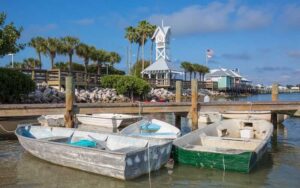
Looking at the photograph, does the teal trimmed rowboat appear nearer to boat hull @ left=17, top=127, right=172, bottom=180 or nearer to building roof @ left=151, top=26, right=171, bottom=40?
boat hull @ left=17, top=127, right=172, bottom=180

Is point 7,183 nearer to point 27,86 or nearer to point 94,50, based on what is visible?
point 27,86

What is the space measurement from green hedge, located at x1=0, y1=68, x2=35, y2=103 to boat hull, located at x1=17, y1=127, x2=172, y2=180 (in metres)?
16.2

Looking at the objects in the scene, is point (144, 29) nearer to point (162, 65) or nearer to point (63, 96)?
point (162, 65)

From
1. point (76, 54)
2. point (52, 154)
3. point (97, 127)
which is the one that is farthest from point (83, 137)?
point (76, 54)

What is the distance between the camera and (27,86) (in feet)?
95.6

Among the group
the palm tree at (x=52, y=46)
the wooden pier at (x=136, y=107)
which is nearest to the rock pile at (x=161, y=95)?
the palm tree at (x=52, y=46)

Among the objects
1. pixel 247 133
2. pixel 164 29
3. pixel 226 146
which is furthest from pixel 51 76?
pixel 226 146

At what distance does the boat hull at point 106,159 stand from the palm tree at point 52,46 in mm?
42798

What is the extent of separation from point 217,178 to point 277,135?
10159 mm

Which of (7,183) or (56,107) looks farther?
(56,107)

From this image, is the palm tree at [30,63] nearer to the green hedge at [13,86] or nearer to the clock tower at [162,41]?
the clock tower at [162,41]

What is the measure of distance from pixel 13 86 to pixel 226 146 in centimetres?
1965

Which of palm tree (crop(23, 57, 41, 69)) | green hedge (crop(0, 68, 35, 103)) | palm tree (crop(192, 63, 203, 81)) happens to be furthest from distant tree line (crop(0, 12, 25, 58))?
palm tree (crop(192, 63, 203, 81))

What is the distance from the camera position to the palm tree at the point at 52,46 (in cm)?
5359
